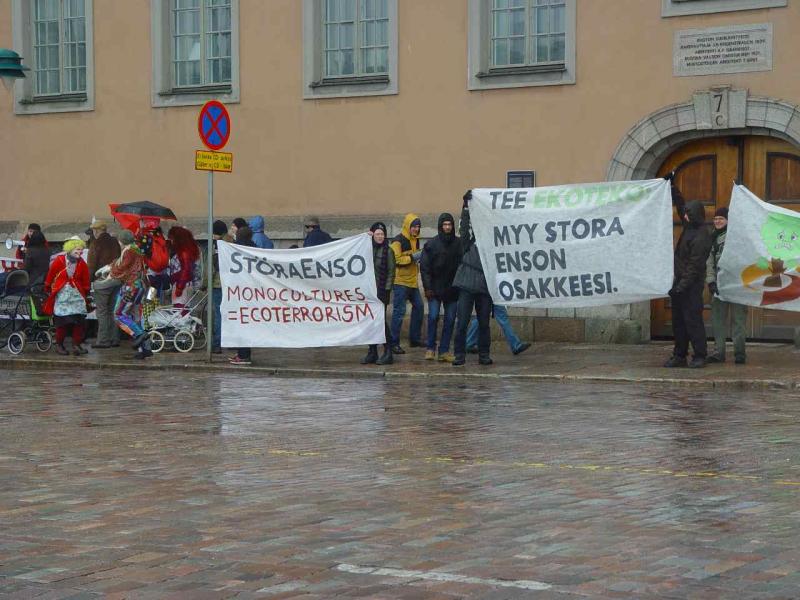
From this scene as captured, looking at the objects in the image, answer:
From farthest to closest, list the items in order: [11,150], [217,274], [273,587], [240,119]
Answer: [11,150]
[240,119]
[217,274]
[273,587]

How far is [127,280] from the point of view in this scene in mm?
21422

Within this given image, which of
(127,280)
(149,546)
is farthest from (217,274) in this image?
(149,546)

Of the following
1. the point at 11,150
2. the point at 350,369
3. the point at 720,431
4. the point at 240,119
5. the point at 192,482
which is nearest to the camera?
the point at 192,482

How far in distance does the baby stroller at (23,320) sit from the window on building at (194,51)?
14.5 feet

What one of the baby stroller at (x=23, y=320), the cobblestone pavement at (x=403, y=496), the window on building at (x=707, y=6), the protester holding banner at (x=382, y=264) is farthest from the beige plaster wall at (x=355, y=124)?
the cobblestone pavement at (x=403, y=496)

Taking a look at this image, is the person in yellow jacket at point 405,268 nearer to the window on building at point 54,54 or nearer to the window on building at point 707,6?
the window on building at point 707,6

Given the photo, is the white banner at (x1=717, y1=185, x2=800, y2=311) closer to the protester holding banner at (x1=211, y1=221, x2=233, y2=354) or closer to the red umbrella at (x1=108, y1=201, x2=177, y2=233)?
the protester holding banner at (x1=211, y1=221, x2=233, y2=354)

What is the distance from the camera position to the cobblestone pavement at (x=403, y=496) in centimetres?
687

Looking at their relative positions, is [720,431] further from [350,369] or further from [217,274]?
[217,274]

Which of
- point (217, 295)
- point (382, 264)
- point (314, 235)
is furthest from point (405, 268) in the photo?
point (217, 295)

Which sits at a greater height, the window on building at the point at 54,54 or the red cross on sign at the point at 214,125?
the window on building at the point at 54,54

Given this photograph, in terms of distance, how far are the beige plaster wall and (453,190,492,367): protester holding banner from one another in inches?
135

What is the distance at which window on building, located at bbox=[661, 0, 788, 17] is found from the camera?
65.3 feet

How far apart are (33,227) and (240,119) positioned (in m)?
3.55
